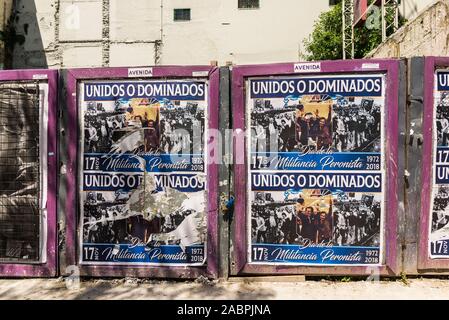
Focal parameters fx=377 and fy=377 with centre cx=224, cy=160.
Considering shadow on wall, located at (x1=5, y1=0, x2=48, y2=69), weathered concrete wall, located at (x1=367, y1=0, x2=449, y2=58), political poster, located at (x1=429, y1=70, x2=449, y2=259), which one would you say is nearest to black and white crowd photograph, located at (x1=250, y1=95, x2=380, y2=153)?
political poster, located at (x1=429, y1=70, x2=449, y2=259)

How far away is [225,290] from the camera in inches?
151

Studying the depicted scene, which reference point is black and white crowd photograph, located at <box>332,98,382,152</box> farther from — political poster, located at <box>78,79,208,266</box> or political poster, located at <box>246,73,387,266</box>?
political poster, located at <box>78,79,208,266</box>

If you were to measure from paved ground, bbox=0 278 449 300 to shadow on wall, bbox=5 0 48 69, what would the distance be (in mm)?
22451

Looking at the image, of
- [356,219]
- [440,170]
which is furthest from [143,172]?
[440,170]

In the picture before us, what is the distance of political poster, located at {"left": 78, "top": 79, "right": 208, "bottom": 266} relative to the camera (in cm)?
402

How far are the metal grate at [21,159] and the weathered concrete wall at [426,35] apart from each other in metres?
6.28

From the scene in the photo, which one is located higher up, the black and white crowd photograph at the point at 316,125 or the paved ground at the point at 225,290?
the black and white crowd photograph at the point at 316,125

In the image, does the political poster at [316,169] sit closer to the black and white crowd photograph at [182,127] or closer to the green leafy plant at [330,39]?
the black and white crowd photograph at [182,127]

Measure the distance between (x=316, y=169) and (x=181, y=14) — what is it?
825 inches

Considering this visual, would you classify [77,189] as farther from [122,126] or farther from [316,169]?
[316,169]

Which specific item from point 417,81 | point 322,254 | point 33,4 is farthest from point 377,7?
point 33,4

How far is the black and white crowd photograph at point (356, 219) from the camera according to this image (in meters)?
3.87

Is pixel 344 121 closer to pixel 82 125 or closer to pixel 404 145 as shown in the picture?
pixel 404 145

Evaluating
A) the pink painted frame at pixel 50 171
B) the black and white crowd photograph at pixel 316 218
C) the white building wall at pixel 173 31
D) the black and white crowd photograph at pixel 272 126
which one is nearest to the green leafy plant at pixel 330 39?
the white building wall at pixel 173 31
